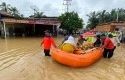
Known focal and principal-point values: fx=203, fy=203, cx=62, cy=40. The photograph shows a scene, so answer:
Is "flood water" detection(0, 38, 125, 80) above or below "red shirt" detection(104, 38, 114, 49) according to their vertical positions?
below

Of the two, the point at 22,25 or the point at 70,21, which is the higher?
the point at 70,21

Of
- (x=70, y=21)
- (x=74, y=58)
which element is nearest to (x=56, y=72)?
(x=74, y=58)

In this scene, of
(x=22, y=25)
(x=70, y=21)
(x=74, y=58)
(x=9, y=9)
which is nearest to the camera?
(x=74, y=58)

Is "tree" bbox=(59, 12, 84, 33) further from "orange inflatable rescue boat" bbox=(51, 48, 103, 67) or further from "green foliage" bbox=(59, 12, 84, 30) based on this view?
"orange inflatable rescue boat" bbox=(51, 48, 103, 67)

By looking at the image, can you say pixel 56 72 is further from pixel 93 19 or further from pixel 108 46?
pixel 93 19

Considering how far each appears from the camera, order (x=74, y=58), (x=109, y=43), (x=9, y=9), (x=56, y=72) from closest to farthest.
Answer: (x=56, y=72) → (x=74, y=58) → (x=109, y=43) → (x=9, y=9)

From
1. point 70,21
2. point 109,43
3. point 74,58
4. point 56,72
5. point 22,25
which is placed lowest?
point 56,72

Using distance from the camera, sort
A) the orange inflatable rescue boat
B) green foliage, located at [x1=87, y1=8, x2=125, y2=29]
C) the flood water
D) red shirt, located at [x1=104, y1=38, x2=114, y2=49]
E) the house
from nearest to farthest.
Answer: the flood water
the orange inflatable rescue boat
red shirt, located at [x1=104, y1=38, x2=114, y2=49]
the house
green foliage, located at [x1=87, y1=8, x2=125, y2=29]

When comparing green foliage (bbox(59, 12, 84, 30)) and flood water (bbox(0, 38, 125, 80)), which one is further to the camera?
green foliage (bbox(59, 12, 84, 30))

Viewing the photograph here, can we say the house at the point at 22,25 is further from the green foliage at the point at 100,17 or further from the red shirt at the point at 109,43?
the green foliage at the point at 100,17

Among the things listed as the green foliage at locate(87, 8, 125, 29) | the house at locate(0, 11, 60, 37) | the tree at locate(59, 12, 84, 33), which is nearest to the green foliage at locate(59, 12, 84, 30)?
the tree at locate(59, 12, 84, 33)

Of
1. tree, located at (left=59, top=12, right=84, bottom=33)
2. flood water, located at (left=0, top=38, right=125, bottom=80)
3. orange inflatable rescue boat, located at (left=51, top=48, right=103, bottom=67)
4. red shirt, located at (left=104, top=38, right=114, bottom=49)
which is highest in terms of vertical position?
tree, located at (left=59, top=12, right=84, bottom=33)

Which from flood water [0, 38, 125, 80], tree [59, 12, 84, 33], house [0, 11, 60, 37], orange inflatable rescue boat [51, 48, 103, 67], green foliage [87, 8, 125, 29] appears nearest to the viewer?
flood water [0, 38, 125, 80]

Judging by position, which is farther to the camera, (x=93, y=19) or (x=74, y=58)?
(x=93, y=19)
